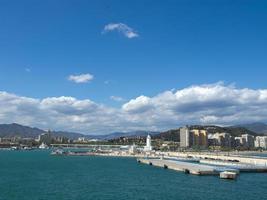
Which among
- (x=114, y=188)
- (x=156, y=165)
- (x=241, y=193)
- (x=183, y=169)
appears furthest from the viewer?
(x=156, y=165)

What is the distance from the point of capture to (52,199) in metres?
47.0

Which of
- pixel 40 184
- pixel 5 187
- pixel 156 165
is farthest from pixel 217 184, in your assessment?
pixel 156 165

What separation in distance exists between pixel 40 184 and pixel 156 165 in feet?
182

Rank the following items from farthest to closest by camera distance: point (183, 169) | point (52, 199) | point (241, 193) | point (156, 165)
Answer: point (156, 165) < point (183, 169) < point (241, 193) < point (52, 199)

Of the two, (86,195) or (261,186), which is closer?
(86,195)

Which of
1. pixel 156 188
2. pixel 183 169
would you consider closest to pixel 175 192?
pixel 156 188

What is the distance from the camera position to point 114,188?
187 feet

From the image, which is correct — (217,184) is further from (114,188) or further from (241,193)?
(114,188)

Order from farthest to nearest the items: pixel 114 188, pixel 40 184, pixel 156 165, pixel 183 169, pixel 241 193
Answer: pixel 156 165 → pixel 183 169 → pixel 40 184 → pixel 114 188 → pixel 241 193

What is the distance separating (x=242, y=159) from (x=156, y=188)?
63.4 metres

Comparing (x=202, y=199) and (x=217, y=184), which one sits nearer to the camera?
(x=202, y=199)

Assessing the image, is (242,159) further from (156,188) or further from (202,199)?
(202,199)

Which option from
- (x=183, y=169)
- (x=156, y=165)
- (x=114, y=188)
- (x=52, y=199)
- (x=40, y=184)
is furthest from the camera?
(x=156, y=165)

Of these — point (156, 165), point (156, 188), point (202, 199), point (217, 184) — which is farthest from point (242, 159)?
point (202, 199)
